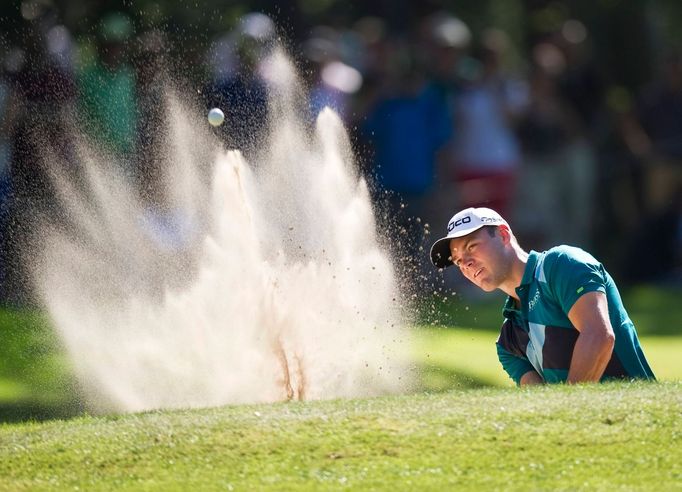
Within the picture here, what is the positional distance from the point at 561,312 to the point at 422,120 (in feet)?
25.2

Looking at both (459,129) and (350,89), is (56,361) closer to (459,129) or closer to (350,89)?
(350,89)

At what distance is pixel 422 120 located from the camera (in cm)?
1520

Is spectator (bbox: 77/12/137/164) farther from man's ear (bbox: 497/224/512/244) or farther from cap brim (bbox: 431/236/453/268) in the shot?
man's ear (bbox: 497/224/512/244)

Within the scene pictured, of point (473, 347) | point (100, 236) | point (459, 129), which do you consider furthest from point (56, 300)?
point (459, 129)

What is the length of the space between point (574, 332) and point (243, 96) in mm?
6416

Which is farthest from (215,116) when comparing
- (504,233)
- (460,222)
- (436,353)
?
(504,233)

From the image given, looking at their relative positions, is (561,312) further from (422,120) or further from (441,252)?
(422,120)

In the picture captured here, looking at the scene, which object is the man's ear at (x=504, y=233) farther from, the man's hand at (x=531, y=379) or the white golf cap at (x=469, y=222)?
the man's hand at (x=531, y=379)

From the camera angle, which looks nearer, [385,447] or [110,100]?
[385,447]

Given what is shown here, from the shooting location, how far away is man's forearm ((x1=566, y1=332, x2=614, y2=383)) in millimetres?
7387

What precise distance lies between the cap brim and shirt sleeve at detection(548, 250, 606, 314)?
0.74m

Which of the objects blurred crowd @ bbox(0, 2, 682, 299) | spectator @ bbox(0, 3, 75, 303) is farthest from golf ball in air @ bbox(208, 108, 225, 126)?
spectator @ bbox(0, 3, 75, 303)

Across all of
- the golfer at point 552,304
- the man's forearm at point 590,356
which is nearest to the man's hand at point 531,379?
the golfer at point 552,304

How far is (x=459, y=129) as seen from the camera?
1556cm
